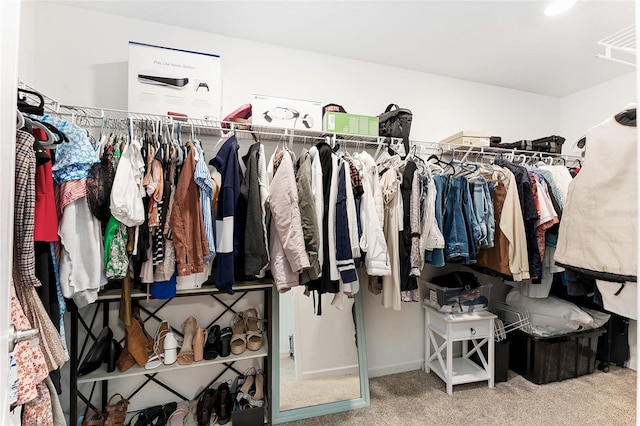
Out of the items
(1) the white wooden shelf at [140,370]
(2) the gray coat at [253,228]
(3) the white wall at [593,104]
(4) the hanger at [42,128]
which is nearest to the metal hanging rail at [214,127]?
(2) the gray coat at [253,228]

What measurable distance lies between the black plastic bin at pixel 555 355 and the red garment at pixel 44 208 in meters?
3.07

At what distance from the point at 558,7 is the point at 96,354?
10.7 ft

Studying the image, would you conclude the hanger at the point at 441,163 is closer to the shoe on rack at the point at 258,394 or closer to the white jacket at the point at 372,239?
the white jacket at the point at 372,239

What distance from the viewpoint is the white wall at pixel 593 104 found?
244 centimetres

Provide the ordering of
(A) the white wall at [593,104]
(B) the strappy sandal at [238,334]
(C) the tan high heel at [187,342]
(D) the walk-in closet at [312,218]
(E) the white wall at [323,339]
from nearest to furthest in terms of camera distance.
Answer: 1. (D) the walk-in closet at [312,218]
2. (C) the tan high heel at [187,342]
3. (B) the strappy sandal at [238,334]
4. (E) the white wall at [323,339]
5. (A) the white wall at [593,104]

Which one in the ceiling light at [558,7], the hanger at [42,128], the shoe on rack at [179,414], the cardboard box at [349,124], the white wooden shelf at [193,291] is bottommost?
the shoe on rack at [179,414]

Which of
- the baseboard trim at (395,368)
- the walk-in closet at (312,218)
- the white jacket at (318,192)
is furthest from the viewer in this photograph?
the baseboard trim at (395,368)

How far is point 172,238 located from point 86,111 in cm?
104

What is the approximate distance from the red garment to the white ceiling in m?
1.28

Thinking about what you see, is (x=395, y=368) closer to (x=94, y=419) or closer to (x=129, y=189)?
(x=94, y=419)

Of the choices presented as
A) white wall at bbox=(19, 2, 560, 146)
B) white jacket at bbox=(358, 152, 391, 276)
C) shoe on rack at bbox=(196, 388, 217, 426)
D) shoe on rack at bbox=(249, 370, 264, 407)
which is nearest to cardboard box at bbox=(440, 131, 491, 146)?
white wall at bbox=(19, 2, 560, 146)

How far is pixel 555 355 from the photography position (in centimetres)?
219

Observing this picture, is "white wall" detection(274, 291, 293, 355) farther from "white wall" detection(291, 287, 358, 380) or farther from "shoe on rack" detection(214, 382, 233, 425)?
"shoe on rack" detection(214, 382, 233, 425)

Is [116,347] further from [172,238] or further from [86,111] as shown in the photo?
[86,111]
